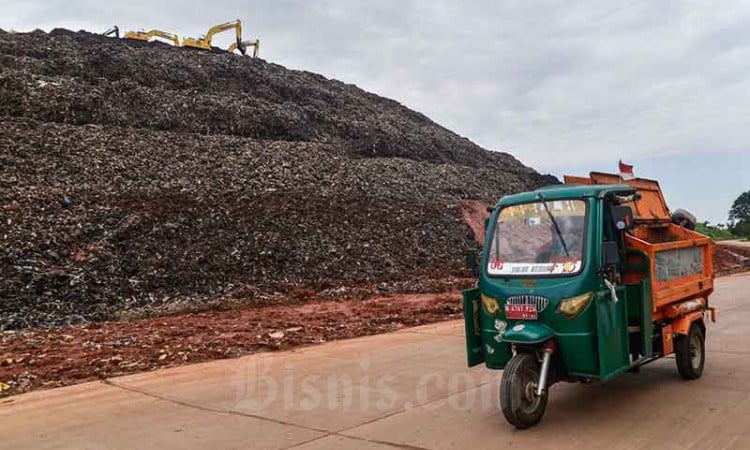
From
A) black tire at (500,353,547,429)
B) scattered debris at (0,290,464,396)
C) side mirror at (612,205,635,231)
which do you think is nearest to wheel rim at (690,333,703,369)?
side mirror at (612,205,635,231)

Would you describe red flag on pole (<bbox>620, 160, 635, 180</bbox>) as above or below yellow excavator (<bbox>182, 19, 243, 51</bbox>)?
below

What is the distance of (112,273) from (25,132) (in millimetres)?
9969

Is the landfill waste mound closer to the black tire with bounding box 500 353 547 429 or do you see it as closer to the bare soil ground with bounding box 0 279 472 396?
the bare soil ground with bounding box 0 279 472 396

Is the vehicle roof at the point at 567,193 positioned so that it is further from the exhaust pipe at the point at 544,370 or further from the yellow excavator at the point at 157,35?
the yellow excavator at the point at 157,35

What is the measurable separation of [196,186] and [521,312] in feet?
57.6

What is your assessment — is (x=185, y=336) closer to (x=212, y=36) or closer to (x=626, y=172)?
(x=626, y=172)

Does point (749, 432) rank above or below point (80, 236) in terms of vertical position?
below

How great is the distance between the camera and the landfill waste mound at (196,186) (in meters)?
15.9

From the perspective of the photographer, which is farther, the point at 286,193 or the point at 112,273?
the point at 286,193

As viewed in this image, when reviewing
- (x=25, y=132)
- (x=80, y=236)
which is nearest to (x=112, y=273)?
(x=80, y=236)

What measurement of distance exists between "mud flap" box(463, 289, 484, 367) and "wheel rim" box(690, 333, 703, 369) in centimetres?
265

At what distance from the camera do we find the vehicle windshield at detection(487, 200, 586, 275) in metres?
5.91

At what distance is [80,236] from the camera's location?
17.0m

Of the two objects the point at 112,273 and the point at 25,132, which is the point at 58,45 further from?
the point at 112,273
